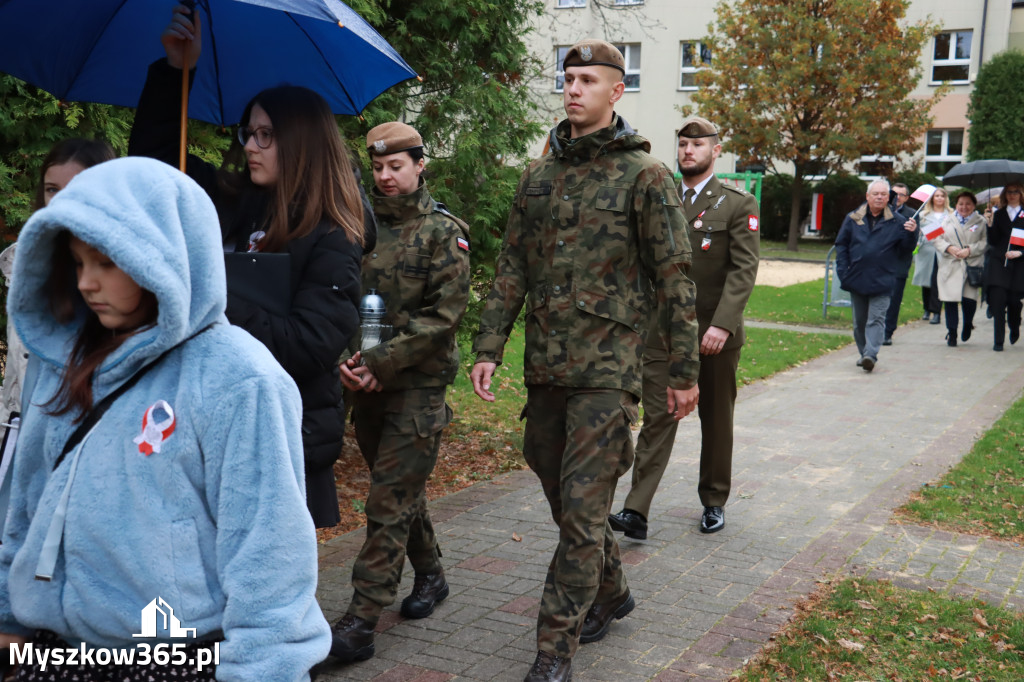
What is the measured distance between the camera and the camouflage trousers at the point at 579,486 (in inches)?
160

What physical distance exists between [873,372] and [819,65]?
2290 cm

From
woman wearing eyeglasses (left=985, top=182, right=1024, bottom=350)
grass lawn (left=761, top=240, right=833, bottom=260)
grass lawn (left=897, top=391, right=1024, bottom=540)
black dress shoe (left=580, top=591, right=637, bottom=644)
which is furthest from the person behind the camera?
grass lawn (left=761, top=240, right=833, bottom=260)

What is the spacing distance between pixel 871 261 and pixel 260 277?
10.9m

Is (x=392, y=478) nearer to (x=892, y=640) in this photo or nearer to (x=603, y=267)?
(x=603, y=267)

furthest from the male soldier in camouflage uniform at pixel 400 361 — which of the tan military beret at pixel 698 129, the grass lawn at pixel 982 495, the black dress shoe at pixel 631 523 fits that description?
the grass lawn at pixel 982 495

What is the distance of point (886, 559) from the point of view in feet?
19.5

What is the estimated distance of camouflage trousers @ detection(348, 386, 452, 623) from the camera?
14.3 feet

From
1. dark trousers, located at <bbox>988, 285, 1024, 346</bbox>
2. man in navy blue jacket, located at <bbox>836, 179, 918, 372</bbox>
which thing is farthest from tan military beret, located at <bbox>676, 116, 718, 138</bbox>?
dark trousers, located at <bbox>988, 285, 1024, 346</bbox>

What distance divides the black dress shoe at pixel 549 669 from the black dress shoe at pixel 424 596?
3.04 feet

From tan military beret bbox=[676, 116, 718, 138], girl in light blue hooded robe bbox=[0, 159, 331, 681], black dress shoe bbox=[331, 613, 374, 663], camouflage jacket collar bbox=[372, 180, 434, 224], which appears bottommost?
black dress shoe bbox=[331, 613, 374, 663]

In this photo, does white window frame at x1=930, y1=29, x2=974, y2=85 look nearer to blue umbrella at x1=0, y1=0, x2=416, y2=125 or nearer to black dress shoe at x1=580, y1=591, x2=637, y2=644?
black dress shoe at x1=580, y1=591, x2=637, y2=644

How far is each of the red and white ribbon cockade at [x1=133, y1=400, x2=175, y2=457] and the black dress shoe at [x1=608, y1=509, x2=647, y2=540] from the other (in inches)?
166

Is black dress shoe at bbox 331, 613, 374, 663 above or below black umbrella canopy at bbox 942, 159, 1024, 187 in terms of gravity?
below

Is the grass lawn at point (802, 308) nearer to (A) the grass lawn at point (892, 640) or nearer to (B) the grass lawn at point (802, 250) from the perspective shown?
(B) the grass lawn at point (802, 250)
